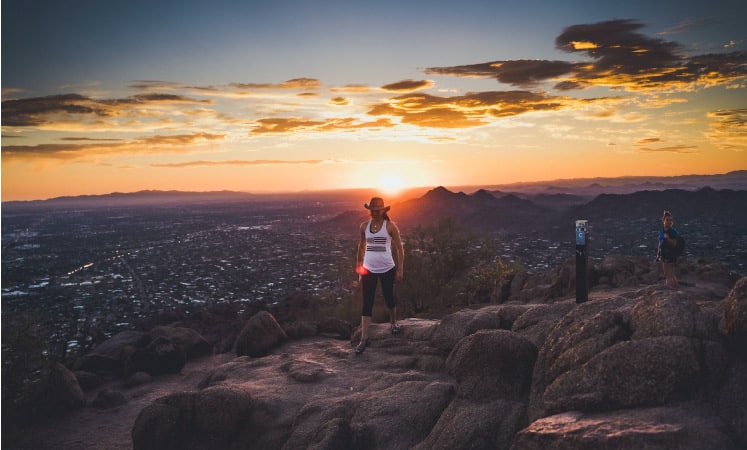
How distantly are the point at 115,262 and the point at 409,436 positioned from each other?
127757 mm

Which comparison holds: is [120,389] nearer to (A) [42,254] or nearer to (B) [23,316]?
(B) [23,316]

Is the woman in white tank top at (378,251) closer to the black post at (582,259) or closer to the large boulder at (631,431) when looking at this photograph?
the black post at (582,259)

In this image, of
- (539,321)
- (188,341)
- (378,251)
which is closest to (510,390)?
(539,321)

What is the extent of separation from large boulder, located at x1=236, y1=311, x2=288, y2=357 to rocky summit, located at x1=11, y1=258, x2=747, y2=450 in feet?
0.24

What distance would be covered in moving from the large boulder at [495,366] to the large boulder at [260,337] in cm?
803

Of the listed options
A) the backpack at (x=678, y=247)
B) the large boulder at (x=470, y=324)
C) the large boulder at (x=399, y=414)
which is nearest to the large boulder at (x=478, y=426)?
the large boulder at (x=399, y=414)

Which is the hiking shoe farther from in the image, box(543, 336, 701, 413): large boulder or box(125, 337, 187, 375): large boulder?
box(125, 337, 187, 375): large boulder

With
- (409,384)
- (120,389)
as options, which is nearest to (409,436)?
(409,384)

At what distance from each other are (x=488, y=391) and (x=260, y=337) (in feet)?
29.9

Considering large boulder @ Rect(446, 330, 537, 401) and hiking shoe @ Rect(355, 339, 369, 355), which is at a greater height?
large boulder @ Rect(446, 330, 537, 401)

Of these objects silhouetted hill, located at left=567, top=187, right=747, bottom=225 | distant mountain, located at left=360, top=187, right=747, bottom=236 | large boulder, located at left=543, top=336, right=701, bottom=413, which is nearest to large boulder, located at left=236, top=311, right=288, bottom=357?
large boulder, located at left=543, top=336, right=701, bottom=413

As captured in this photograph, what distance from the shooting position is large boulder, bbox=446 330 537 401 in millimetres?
7199

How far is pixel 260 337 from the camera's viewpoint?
47.6 feet

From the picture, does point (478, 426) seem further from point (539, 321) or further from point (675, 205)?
point (675, 205)
